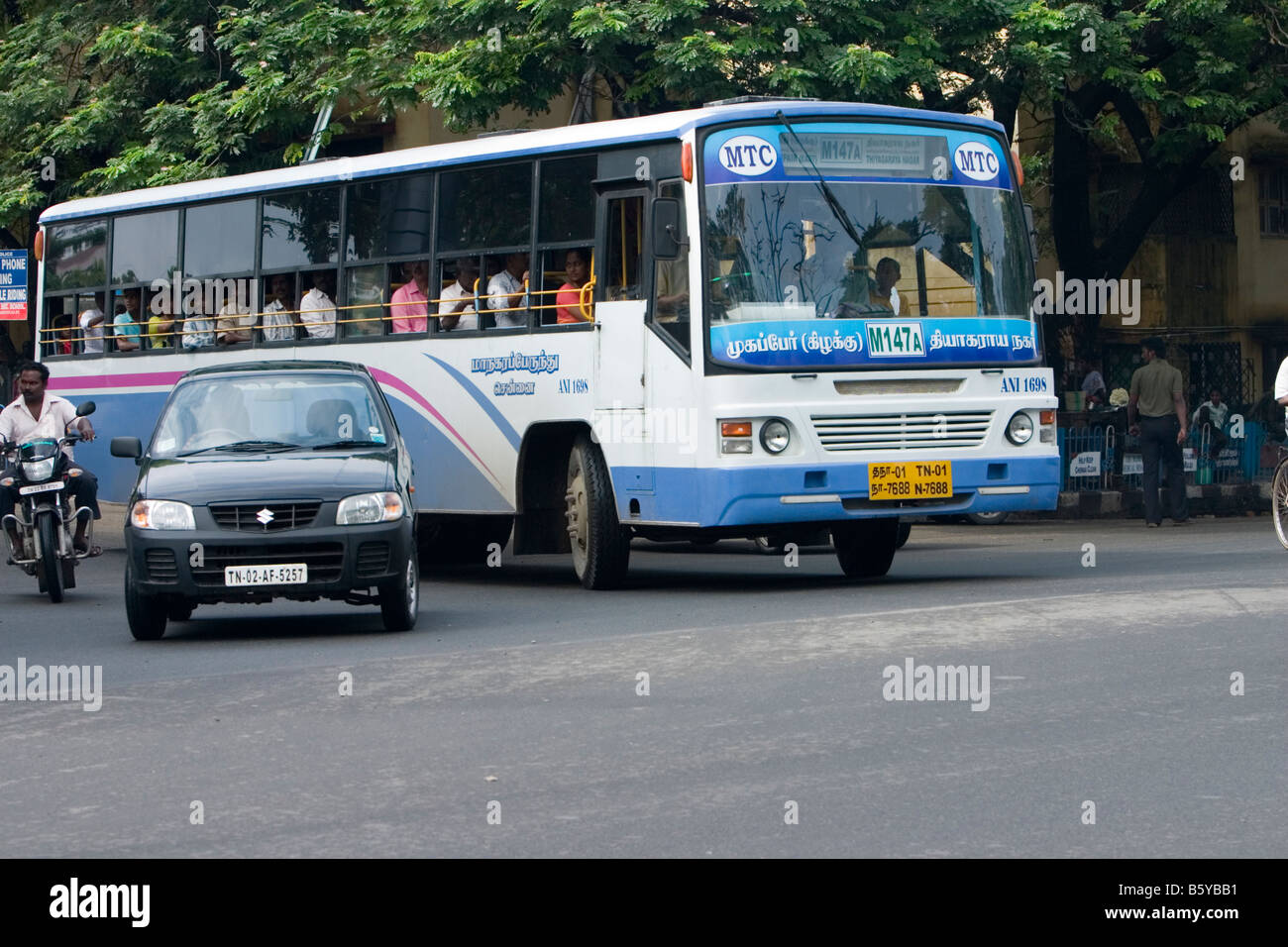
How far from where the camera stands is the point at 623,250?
15109mm

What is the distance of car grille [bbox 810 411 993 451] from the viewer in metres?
14.1

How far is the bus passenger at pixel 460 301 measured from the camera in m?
16.7

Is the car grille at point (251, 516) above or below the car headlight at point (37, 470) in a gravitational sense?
below

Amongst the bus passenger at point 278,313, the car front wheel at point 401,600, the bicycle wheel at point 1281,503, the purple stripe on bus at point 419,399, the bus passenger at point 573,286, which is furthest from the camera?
the bus passenger at point 278,313

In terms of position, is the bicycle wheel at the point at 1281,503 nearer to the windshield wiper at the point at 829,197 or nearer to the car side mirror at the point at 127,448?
the windshield wiper at the point at 829,197

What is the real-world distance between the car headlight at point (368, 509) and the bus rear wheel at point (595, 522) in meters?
3.01

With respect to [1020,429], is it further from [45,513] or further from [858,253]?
[45,513]

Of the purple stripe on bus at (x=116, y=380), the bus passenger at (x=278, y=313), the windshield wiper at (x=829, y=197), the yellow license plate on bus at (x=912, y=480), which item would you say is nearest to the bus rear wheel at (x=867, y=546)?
the yellow license plate on bus at (x=912, y=480)

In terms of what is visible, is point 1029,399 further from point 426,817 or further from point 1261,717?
point 426,817

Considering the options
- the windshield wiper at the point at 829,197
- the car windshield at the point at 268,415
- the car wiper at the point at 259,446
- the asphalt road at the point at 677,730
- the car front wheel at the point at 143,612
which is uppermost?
the windshield wiper at the point at 829,197

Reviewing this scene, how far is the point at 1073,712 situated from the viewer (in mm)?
8805

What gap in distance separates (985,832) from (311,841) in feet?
6.90

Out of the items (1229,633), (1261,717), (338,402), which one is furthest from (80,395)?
(1261,717)

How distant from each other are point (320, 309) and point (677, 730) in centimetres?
1054
